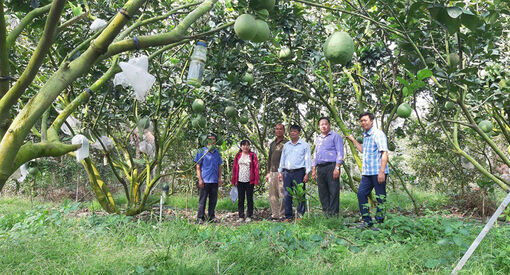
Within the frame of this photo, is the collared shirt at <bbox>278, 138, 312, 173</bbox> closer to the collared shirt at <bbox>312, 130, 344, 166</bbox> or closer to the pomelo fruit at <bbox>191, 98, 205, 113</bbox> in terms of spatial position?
the collared shirt at <bbox>312, 130, 344, 166</bbox>

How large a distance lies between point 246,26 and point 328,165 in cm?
331

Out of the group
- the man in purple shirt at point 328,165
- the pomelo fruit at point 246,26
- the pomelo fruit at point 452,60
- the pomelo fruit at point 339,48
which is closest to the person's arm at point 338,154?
the man in purple shirt at point 328,165

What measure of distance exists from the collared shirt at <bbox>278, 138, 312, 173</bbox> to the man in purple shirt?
19 cm

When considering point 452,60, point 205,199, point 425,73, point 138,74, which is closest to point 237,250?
point 138,74

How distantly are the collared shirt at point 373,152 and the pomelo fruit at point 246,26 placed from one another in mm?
2687

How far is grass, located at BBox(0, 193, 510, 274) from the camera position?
2199 millimetres

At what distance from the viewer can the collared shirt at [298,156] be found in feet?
15.3

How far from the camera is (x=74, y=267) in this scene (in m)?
2.12

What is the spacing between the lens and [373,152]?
12.2 feet

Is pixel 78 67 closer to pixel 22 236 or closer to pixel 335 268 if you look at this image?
pixel 335 268

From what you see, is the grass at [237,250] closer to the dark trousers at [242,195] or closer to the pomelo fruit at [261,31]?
the pomelo fruit at [261,31]

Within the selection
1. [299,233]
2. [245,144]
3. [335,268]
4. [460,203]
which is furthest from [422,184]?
[335,268]

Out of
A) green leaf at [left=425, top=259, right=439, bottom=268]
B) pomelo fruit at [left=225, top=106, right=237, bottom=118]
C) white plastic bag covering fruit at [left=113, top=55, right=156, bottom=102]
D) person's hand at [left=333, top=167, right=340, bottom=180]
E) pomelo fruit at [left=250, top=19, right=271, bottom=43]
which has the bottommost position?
green leaf at [left=425, top=259, right=439, bottom=268]

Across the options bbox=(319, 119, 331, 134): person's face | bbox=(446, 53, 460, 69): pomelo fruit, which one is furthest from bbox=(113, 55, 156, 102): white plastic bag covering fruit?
bbox=(319, 119, 331, 134): person's face
